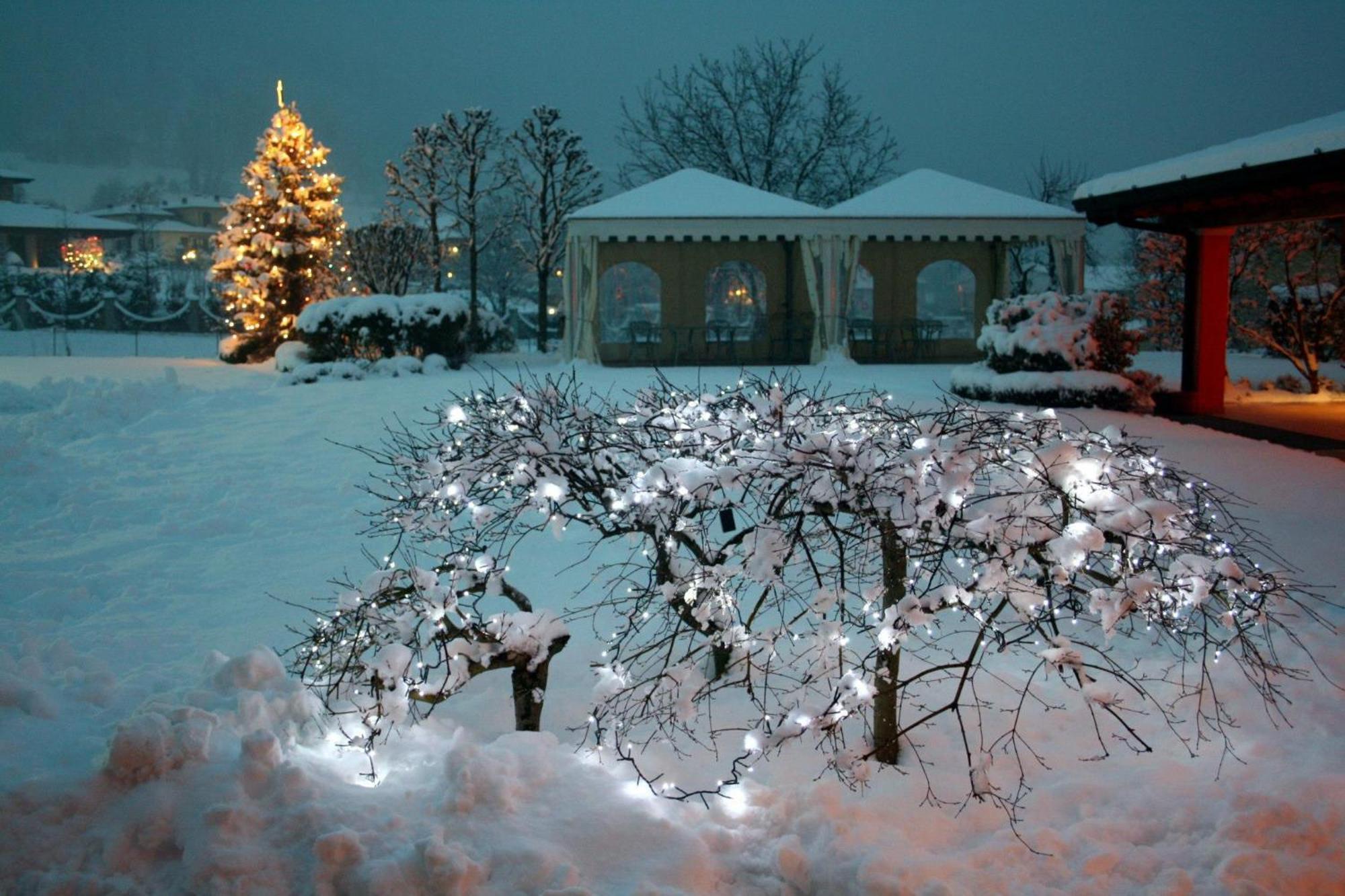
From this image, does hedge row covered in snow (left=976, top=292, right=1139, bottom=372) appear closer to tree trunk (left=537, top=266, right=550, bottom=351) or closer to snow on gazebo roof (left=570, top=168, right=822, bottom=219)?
snow on gazebo roof (left=570, top=168, right=822, bottom=219)

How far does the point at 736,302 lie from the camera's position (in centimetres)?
3456

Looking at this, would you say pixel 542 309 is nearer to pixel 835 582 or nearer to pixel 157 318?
pixel 157 318

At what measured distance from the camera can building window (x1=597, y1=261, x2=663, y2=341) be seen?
17.4 metres

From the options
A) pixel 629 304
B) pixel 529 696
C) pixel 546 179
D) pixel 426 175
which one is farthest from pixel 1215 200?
pixel 629 304

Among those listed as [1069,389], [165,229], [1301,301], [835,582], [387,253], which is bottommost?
[835,582]

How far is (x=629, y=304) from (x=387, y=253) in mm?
22980

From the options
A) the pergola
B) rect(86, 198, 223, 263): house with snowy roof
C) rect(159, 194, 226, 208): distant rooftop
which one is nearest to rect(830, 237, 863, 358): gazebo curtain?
the pergola

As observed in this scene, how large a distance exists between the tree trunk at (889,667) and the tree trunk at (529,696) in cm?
133

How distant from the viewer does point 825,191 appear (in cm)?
2880

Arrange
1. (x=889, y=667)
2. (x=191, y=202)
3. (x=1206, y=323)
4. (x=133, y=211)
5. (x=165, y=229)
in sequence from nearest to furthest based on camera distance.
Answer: (x=889, y=667), (x=1206, y=323), (x=133, y=211), (x=165, y=229), (x=191, y=202)

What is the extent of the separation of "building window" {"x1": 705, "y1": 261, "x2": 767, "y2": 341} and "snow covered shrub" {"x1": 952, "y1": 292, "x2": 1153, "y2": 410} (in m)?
6.32

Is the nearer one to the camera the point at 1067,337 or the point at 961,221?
the point at 1067,337

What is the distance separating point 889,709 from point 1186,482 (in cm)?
145

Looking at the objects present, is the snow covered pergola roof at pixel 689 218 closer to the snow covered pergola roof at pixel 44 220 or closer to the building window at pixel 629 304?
the building window at pixel 629 304
